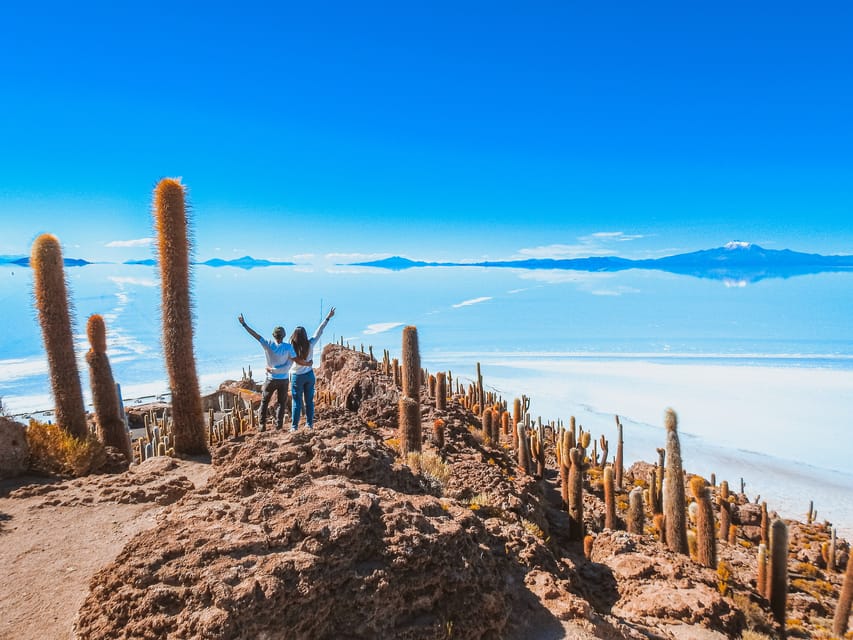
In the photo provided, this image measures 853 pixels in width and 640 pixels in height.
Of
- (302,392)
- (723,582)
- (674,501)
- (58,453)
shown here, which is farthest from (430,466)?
(58,453)

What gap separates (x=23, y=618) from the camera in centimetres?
331

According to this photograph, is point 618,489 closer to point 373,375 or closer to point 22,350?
point 373,375

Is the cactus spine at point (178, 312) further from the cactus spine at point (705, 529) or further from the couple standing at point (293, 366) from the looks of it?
the cactus spine at point (705, 529)

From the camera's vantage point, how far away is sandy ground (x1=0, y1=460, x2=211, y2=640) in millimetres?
3340

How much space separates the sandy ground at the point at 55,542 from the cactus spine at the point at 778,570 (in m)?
8.05

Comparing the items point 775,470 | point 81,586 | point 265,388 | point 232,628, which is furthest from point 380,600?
point 775,470

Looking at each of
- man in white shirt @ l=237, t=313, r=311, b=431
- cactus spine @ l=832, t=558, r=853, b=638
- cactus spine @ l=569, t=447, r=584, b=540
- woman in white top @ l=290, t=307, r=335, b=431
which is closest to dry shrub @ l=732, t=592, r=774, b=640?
cactus spine @ l=832, t=558, r=853, b=638

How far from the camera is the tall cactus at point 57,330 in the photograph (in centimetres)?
821

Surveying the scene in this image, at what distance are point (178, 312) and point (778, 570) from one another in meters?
9.86

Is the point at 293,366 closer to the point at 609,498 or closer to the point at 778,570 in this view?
the point at 609,498

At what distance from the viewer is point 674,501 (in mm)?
8695

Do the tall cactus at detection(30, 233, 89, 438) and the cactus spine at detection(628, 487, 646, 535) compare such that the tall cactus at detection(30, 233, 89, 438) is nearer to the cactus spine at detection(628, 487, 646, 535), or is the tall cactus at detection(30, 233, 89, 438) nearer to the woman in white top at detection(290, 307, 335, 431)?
the woman in white top at detection(290, 307, 335, 431)

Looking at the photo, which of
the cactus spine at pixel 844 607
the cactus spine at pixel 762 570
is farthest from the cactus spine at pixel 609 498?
the cactus spine at pixel 844 607

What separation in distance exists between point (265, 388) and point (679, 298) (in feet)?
323
